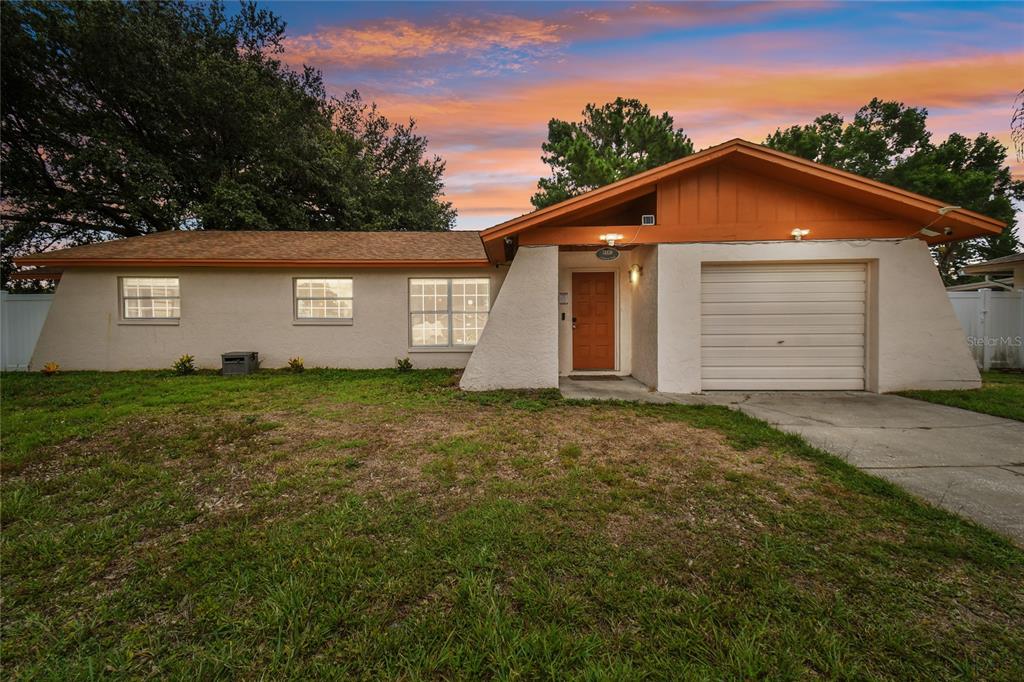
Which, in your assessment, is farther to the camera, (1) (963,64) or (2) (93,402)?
(1) (963,64)

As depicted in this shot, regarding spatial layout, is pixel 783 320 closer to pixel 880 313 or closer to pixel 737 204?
pixel 880 313

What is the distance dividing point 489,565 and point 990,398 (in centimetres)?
799

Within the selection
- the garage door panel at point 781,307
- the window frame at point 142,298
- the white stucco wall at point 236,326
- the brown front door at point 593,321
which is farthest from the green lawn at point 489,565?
the window frame at point 142,298

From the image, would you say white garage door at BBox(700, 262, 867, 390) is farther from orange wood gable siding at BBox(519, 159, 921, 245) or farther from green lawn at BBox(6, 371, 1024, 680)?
green lawn at BBox(6, 371, 1024, 680)

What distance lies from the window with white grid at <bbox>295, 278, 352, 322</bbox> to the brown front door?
546cm

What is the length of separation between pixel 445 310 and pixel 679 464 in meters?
7.13

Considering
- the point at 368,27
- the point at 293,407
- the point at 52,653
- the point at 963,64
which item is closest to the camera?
the point at 52,653

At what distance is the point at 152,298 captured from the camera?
9430mm

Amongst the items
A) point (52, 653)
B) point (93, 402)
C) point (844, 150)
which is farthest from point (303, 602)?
point (844, 150)

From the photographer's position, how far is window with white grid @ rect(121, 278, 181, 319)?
9398 mm

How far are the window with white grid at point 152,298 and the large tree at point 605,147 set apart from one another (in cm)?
1627

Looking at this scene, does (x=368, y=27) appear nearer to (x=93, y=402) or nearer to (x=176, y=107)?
(x=93, y=402)

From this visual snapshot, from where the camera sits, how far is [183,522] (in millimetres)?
2664

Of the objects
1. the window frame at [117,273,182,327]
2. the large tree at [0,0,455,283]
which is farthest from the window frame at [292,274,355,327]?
the large tree at [0,0,455,283]
